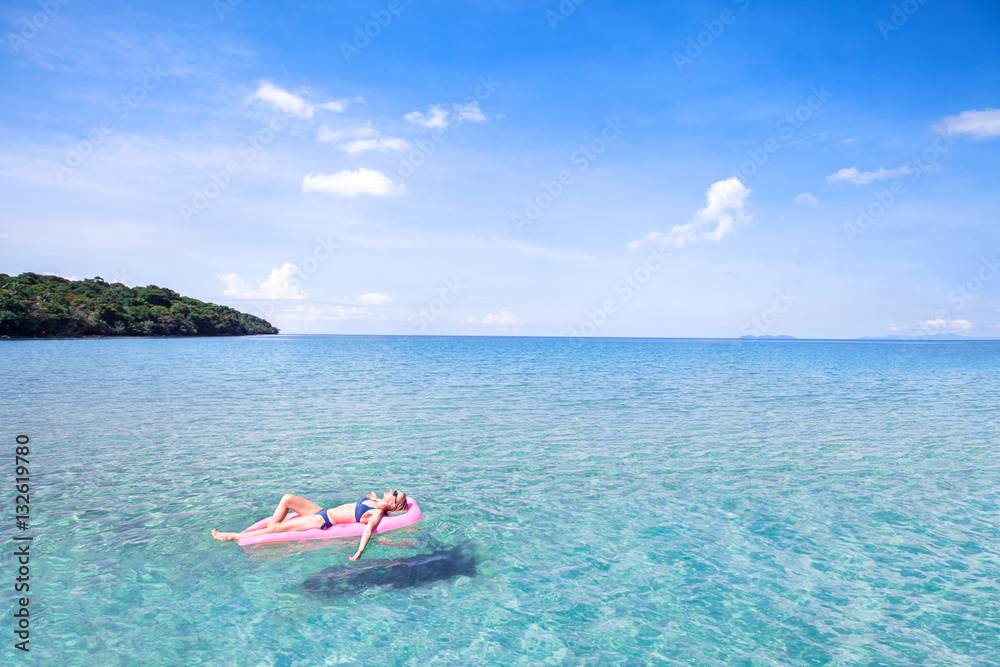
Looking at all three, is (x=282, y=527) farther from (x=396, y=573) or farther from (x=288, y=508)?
(x=396, y=573)

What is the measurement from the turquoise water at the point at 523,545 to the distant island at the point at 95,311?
82945 mm

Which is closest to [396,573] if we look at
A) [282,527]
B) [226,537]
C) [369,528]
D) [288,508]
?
[369,528]

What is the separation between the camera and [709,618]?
6883 mm

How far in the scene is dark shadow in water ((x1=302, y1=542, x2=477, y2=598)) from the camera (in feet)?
25.1

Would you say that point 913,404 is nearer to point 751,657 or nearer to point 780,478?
point 780,478

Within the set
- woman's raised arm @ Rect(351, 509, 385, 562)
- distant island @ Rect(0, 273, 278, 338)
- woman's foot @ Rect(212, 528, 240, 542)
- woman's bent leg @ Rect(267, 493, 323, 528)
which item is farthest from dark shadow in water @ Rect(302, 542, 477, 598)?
distant island @ Rect(0, 273, 278, 338)

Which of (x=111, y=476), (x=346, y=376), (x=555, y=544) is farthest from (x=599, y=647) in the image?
(x=346, y=376)

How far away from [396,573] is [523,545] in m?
2.27

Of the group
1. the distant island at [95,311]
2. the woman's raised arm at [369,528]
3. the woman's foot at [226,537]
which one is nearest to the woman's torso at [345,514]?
the woman's raised arm at [369,528]

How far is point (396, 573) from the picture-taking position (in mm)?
8078

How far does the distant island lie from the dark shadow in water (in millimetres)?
99311

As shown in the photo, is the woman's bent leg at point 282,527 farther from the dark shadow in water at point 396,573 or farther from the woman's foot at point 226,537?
the dark shadow in water at point 396,573

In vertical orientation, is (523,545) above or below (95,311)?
below

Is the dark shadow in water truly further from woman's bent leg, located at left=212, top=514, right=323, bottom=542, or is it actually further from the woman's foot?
the woman's foot
